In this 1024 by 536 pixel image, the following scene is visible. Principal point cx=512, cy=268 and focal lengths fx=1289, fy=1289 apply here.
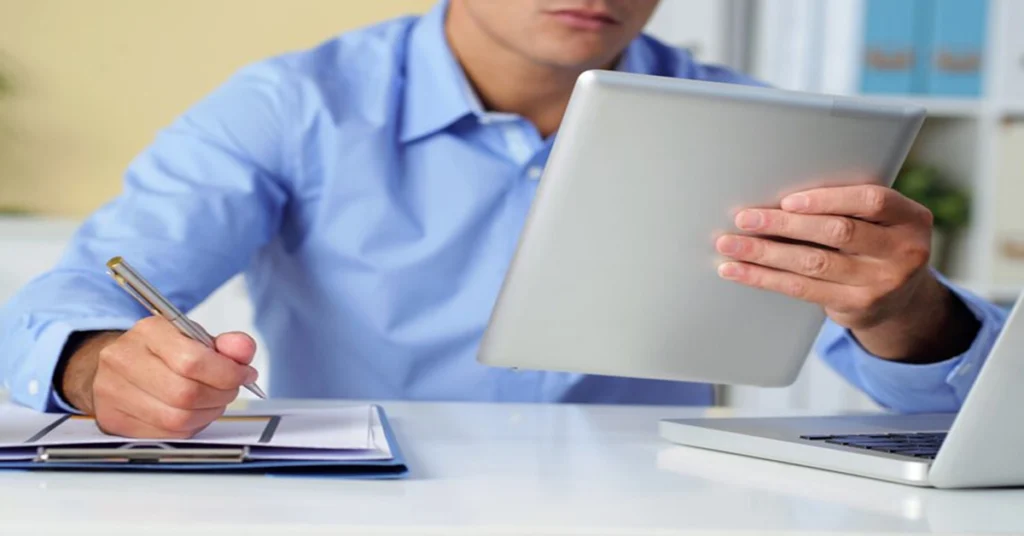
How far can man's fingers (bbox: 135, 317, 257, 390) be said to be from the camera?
0.80 meters

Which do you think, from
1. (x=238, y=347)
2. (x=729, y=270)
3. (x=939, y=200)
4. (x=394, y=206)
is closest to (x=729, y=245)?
(x=729, y=270)

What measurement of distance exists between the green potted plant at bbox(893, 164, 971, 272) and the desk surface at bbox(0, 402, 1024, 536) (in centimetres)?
197

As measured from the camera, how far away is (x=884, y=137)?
0.89 m

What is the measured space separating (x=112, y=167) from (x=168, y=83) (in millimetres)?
212

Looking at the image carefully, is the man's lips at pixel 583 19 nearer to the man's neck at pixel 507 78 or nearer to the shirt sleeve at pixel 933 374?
the man's neck at pixel 507 78

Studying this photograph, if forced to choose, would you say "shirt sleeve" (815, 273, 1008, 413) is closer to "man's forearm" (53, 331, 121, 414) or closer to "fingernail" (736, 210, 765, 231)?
"fingernail" (736, 210, 765, 231)

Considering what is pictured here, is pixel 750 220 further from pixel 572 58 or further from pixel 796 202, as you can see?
pixel 572 58

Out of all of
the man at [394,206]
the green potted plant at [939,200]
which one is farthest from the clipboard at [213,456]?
the green potted plant at [939,200]

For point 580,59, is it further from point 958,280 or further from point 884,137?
point 958,280

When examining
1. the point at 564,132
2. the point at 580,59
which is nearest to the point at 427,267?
the point at 580,59

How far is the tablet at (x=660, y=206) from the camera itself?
81 cm

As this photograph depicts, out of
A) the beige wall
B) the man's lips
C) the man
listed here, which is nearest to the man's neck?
the man

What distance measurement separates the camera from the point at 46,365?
0.99 meters

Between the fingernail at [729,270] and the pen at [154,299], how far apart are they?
322 millimetres
